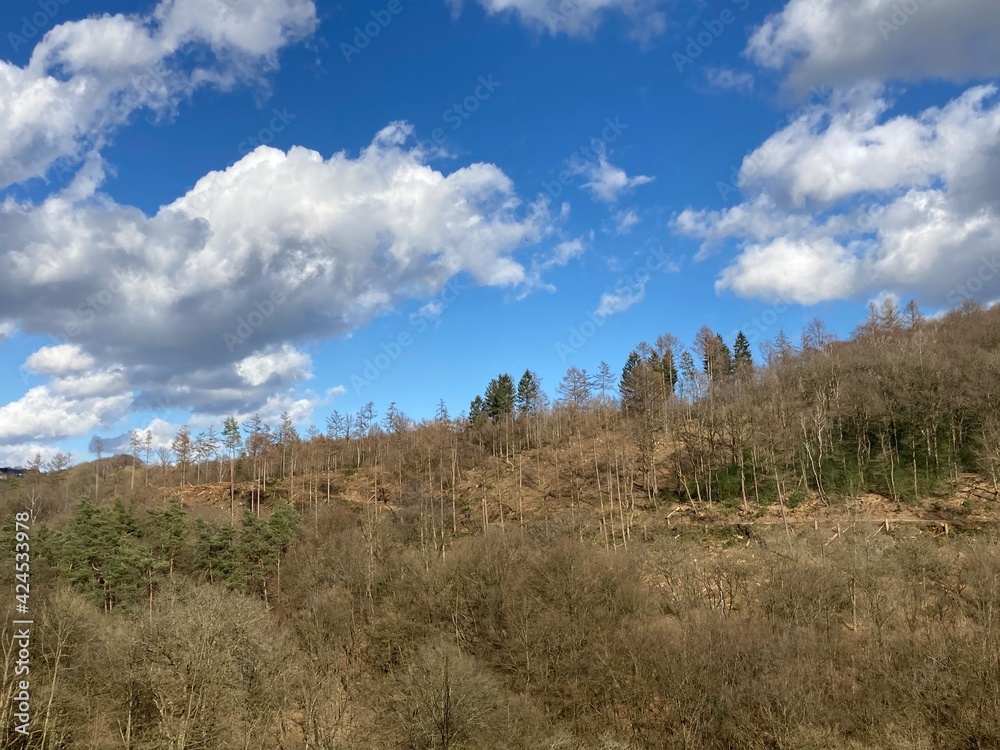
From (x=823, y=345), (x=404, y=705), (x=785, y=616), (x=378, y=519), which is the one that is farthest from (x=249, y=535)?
(x=823, y=345)

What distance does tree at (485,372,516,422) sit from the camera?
11350 cm

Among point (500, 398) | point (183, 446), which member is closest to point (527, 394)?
point (500, 398)

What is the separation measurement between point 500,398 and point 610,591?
72.8 metres

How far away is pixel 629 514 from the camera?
69.1 metres

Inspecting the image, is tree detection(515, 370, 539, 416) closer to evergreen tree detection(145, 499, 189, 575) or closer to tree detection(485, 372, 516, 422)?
tree detection(485, 372, 516, 422)

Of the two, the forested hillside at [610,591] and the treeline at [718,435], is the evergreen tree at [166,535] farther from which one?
the treeline at [718,435]

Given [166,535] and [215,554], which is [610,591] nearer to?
[215,554]

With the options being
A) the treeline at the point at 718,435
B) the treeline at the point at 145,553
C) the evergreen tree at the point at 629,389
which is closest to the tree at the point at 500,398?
the treeline at the point at 718,435

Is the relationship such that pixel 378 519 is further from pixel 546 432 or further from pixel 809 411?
pixel 809 411

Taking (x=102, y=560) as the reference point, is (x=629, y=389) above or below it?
above

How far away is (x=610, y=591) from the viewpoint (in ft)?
141

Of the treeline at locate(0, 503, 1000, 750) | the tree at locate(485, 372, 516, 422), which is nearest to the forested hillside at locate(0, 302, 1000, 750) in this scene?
the treeline at locate(0, 503, 1000, 750)

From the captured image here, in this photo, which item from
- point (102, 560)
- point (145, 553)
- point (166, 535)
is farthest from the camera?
point (166, 535)

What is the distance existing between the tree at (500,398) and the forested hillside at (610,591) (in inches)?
724
